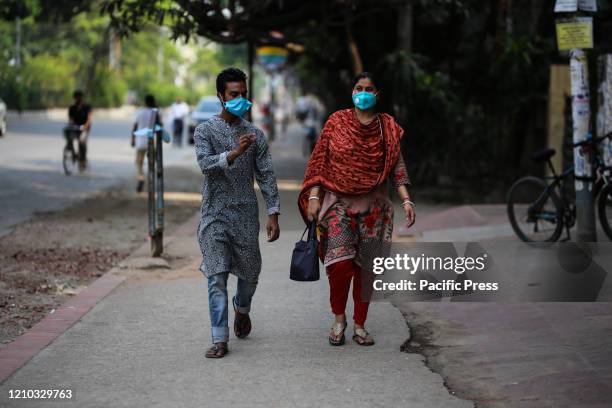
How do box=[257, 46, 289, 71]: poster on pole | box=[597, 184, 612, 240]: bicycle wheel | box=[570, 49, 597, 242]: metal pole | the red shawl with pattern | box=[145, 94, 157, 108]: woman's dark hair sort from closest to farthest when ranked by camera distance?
the red shawl with pattern → box=[570, 49, 597, 242]: metal pole → box=[597, 184, 612, 240]: bicycle wheel → box=[145, 94, 157, 108]: woman's dark hair → box=[257, 46, 289, 71]: poster on pole

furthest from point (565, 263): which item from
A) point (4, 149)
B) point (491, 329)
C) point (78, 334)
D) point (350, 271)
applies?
point (4, 149)

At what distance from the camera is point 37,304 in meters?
8.37

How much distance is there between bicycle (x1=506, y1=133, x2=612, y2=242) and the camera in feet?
32.7

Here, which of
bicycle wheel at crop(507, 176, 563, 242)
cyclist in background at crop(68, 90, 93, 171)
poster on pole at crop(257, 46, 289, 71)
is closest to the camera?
bicycle wheel at crop(507, 176, 563, 242)

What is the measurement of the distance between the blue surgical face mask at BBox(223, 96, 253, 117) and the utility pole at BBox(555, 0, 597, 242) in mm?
4376

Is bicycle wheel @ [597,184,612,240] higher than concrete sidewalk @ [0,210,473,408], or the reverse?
bicycle wheel @ [597,184,612,240]

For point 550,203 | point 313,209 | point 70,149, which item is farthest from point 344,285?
point 70,149

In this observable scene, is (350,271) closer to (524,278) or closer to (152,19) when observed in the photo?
(524,278)

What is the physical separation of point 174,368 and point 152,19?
34.0 feet

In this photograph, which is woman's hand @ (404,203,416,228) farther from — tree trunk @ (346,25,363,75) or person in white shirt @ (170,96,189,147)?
person in white shirt @ (170,96,189,147)

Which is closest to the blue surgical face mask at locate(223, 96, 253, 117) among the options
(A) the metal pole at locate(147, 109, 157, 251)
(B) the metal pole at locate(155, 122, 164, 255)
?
(B) the metal pole at locate(155, 122, 164, 255)

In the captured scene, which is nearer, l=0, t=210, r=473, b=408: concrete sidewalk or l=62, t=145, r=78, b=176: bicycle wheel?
l=0, t=210, r=473, b=408: concrete sidewalk

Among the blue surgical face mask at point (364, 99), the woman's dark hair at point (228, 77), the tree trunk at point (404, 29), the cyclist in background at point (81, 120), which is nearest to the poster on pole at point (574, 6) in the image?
the blue surgical face mask at point (364, 99)

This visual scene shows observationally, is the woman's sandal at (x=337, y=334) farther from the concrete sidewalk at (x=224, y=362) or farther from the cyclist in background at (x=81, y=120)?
the cyclist in background at (x=81, y=120)
